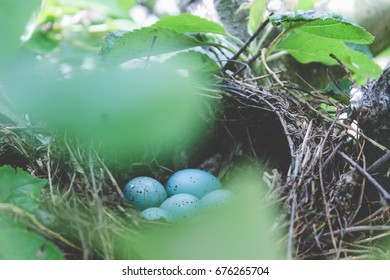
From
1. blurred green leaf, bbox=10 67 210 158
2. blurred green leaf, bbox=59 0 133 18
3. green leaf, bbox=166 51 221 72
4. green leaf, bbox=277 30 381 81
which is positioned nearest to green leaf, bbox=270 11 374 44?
green leaf, bbox=277 30 381 81

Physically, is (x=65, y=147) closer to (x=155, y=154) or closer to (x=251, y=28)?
(x=155, y=154)

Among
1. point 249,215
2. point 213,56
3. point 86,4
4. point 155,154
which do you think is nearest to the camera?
point 249,215

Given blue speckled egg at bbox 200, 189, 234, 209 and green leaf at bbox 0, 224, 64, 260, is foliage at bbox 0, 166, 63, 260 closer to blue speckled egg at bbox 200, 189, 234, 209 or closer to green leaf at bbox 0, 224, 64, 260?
green leaf at bbox 0, 224, 64, 260

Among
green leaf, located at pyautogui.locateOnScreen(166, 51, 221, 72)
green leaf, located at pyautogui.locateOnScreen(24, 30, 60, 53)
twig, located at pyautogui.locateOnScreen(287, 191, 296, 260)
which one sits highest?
green leaf, located at pyautogui.locateOnScreen(24, 30, 60, 53)

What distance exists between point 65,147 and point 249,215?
1.59 feet

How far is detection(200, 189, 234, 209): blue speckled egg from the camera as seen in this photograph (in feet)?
3.42

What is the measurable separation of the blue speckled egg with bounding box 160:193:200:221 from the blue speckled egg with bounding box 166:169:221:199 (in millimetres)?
68

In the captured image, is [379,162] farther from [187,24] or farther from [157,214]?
[187,24]

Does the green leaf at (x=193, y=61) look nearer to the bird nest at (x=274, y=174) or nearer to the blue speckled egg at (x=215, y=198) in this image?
the bird nest at (x=274, y=174)

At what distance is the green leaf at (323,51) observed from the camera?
4.33 ft

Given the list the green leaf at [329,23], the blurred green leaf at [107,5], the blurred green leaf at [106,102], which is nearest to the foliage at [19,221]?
the blurred green leaf at [106,102]

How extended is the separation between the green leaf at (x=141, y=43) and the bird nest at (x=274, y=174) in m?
0.16

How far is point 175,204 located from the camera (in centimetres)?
107
